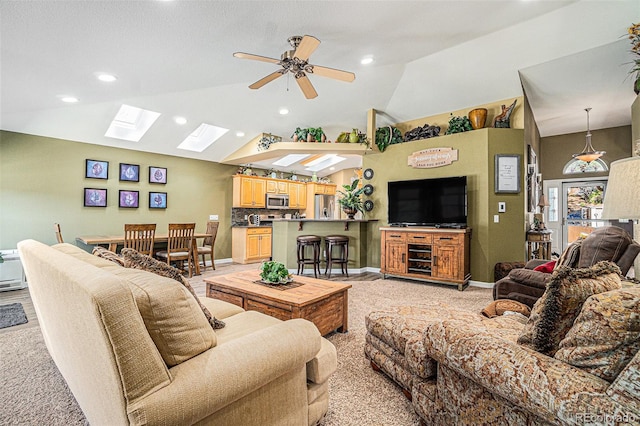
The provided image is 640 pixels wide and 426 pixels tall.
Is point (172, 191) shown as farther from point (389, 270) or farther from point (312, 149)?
point (389, 270)

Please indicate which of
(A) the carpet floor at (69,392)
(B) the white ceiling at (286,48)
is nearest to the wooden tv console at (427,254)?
(A) the carpet floor at (69,392)

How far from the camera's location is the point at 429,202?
16.8 feet

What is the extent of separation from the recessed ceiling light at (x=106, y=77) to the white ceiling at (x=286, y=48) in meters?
0.07

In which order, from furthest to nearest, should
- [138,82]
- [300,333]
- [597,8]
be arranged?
[138,82]
[597,8]
[300,333]

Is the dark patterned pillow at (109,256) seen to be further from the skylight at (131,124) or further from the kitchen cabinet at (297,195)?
the kitchen cabinet at (297,195)

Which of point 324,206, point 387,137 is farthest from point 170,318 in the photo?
point 324,206

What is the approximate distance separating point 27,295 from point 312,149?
4855mm

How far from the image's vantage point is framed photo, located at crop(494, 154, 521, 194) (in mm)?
4676

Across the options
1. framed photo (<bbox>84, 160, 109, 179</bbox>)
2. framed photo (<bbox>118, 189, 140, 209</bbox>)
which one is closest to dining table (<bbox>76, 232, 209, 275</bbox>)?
framed photo (<bbox>118, 189, 140, 209</bbox>)

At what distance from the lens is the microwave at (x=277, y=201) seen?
7883 mm

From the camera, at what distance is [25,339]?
274 centimetres

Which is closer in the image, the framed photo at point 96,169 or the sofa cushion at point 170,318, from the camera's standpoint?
the sofa cushion at point 170,318

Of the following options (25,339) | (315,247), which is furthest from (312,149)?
(25,339)

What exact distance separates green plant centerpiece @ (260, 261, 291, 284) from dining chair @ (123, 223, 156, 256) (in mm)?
3018
